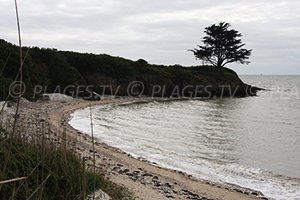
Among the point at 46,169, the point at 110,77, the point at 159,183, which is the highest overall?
the point at 110,77

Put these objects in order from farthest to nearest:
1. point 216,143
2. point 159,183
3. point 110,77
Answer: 1. point 110,77
2. point 216,143
3. point 159,183

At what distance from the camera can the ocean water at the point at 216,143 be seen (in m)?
10.1

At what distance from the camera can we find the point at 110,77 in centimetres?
3941

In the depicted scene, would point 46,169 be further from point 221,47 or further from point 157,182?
point 221,47

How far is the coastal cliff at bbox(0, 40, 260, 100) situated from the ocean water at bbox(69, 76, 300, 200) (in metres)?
7.06

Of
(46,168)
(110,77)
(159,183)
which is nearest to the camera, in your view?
(46,168)

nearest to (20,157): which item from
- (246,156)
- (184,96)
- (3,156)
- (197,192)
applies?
(3,156)

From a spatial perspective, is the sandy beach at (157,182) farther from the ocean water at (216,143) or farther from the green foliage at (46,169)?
the green foliage at (46,169)

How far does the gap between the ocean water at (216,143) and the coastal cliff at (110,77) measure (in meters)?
7.06

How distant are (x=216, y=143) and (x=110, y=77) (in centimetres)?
2547

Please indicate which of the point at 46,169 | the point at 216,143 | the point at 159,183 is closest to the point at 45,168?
the point at 46,169

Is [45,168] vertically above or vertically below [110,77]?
below

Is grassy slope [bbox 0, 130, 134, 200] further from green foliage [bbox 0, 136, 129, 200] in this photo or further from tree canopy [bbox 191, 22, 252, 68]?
tree canopy [bbox 191, 22, 252, 68]

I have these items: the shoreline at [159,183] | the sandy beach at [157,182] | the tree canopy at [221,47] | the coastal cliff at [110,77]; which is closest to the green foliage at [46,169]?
the sandy beach at [157,182]
